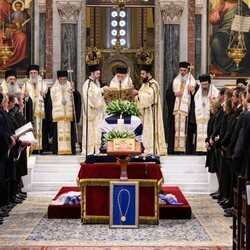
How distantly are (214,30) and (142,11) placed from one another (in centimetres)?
550

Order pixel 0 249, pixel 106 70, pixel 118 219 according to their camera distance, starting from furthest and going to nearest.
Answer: pixel 106 70, pixel 118 219, pixel 0 249

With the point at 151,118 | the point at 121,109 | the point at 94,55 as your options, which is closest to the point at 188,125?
the point at 151,118

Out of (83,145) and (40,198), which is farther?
(83,145)

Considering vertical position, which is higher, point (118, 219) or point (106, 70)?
point (106, 70)

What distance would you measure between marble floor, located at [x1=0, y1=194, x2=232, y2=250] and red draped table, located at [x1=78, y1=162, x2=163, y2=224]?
0.23m

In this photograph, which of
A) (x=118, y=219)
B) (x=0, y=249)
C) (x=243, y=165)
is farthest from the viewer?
(x=118, y=219)

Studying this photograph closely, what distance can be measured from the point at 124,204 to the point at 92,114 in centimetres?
675

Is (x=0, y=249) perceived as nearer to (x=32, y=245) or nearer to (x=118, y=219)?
(x=32, y=245)

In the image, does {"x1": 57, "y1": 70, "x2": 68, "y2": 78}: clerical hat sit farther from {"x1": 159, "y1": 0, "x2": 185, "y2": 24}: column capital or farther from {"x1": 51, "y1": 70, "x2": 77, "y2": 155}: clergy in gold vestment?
{"x1": 159, "y1": 0, "x2": 185, "y2": 24}: column capital

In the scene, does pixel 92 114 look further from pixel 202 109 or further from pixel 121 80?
pixel 202 109

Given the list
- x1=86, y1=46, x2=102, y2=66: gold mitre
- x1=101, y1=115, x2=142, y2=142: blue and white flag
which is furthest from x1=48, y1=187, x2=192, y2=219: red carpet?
x1=86, y1=46, x2=102, y2=66: gold mitre

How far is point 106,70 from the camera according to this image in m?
24.1

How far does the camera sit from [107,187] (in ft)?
38.2

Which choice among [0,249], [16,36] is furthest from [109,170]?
[16,36]
